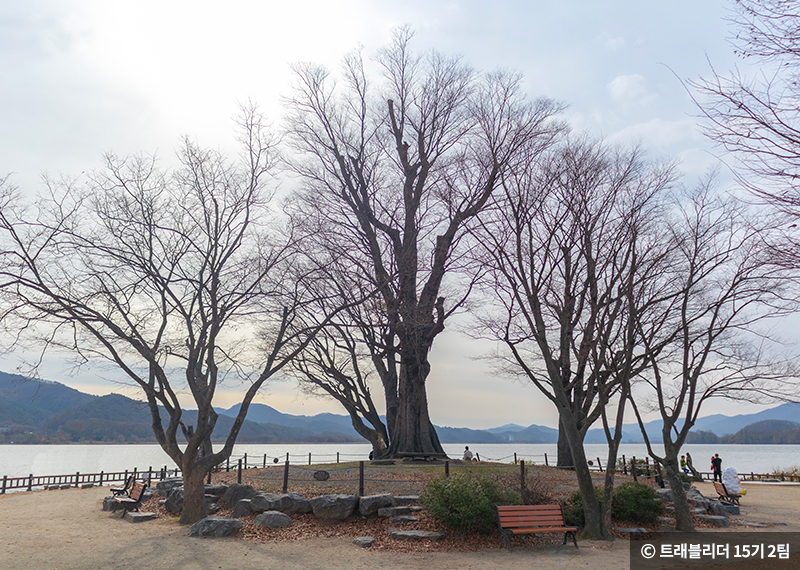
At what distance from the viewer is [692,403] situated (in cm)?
1259

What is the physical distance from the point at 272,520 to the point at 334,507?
4.82 feet

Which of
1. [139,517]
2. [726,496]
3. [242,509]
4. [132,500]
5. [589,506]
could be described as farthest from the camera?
[726,496]

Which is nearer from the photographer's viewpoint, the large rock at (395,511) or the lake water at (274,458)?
the large rock at (395,511)

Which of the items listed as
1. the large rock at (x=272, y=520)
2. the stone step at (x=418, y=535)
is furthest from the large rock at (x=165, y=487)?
the stone step at (x=418, y=535)

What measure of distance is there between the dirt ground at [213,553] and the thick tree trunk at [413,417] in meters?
11.4

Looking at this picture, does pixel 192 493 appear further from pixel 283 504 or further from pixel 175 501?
pixel 175 501

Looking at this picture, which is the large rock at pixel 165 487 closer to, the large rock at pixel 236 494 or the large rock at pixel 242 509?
the large rock at pixel 236 494

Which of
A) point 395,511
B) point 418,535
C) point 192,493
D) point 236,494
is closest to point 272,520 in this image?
point 192,493

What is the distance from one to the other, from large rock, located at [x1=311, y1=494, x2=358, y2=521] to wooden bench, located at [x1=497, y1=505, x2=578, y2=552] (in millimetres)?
3761

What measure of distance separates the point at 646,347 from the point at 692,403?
1.74m

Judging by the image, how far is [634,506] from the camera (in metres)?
12.5

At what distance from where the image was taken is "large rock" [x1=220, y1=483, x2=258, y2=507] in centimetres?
1380

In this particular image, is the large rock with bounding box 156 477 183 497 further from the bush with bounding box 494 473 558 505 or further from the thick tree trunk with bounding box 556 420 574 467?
the thick tree trunk with bounding box 556 420 574 467

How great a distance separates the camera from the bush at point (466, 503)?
34.8 feet
